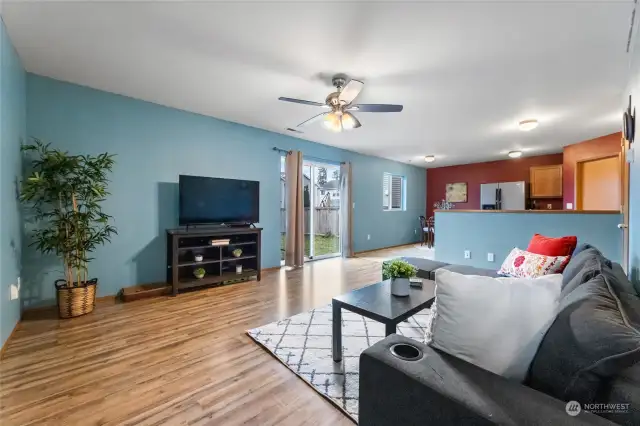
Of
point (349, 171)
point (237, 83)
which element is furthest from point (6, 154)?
point (349, 171)

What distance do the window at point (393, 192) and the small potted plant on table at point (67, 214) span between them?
631 cm

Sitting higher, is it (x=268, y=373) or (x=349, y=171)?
(x=349, y=171)

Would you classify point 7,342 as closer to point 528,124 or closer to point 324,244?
point 324,244

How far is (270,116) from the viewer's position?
13.6 feet

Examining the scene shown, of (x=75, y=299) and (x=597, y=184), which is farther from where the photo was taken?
(x=597, y=184)

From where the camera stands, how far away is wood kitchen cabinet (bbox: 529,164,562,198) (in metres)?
6.77

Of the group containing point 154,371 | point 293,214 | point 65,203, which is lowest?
point 154,371

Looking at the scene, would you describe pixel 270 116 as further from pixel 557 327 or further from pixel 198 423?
pixel 557 327

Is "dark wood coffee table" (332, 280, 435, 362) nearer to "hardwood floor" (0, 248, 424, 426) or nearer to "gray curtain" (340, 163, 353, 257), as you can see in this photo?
"hardwood floor" (0, 248, 424, 426)

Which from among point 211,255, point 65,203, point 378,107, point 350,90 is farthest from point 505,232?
point 65,203

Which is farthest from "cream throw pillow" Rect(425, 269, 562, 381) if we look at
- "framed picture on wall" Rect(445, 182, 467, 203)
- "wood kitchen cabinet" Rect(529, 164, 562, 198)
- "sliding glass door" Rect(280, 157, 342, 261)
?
"framed picture on wall" Rect(445, 182, 467, 203)

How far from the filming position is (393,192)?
8.19m

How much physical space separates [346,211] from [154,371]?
4896 mm

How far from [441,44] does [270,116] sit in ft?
8.23
